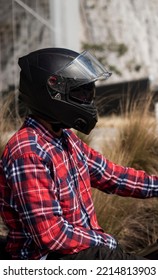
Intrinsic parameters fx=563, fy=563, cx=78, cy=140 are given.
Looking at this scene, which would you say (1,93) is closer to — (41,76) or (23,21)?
(23,21)

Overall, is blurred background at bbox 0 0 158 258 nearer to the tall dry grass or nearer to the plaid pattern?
the tall dry grass

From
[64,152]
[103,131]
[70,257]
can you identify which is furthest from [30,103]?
[103,131]

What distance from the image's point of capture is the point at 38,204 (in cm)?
198

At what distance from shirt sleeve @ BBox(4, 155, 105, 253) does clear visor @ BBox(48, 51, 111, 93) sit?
346mm

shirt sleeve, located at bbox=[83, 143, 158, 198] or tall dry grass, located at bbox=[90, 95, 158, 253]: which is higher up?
shirt sleeve, located at bbox=[83, 143, 158, 198]

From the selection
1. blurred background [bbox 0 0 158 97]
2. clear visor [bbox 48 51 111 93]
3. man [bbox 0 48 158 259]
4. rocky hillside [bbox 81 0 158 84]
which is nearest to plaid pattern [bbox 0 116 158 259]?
man [bbox 0 48 158 259]

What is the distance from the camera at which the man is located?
199 cm

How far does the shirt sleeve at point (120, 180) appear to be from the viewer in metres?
2.56

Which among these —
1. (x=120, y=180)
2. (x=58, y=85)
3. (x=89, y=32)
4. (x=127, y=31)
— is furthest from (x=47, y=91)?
(x=127, y=31)

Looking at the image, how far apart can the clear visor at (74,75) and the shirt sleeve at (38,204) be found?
0.35m

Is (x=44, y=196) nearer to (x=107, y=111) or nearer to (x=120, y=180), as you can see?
(x=120, y=180)

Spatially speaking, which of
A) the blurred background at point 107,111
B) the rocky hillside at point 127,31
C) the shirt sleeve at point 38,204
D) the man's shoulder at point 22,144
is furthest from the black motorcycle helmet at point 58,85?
the rocky hillside at point 127,31

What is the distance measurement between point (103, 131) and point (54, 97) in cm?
468

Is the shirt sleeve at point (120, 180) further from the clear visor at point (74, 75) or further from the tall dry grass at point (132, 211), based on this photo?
the tall dry grass at point (132, 211)
